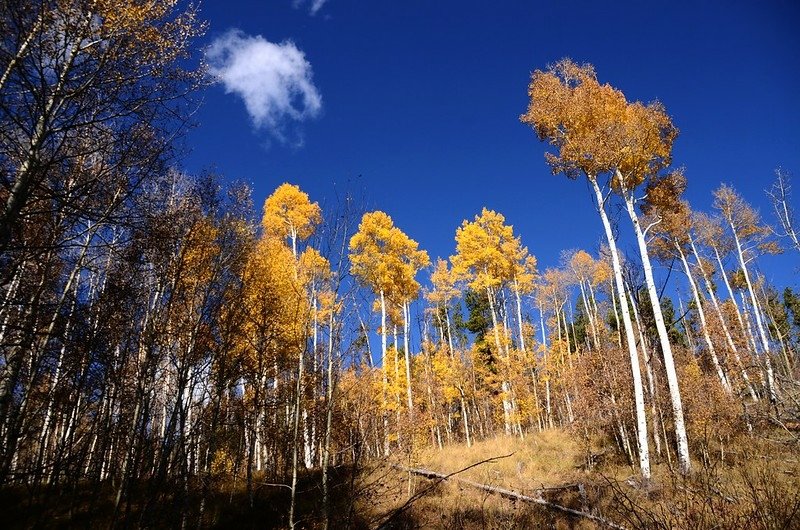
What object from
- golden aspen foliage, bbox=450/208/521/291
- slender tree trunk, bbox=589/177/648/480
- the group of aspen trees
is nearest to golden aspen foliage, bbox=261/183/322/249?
the group of aspen trees

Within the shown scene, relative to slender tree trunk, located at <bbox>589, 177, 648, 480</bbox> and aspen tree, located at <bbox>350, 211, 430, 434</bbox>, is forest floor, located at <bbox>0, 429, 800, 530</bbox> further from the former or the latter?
aspen tree, located at <bbox>350, 211, 430, 434</bbox>

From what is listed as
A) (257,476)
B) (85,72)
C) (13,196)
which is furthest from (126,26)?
(257,476)

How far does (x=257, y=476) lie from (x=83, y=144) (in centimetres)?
1020

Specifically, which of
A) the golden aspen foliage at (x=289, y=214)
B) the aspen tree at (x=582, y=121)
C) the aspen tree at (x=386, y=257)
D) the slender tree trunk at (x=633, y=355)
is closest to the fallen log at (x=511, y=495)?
the slender tree trunk at (x=633, y=355)

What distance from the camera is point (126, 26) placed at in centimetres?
481

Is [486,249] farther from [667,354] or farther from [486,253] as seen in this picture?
[667,354]

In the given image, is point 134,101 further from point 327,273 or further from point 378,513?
point 378,513

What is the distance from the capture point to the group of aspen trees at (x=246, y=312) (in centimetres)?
440

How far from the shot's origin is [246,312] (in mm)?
6859

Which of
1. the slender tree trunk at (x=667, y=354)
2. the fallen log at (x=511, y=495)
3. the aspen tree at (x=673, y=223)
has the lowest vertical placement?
the fallen log at (x=511, y=495)

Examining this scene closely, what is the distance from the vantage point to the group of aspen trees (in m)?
4.40

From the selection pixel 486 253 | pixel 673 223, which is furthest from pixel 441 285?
pixel 673 223

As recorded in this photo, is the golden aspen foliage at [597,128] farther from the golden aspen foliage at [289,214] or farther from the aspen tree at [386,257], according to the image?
the golden aspen foliage at [289,214]

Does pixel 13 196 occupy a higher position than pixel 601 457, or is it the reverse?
pixel 13 196
